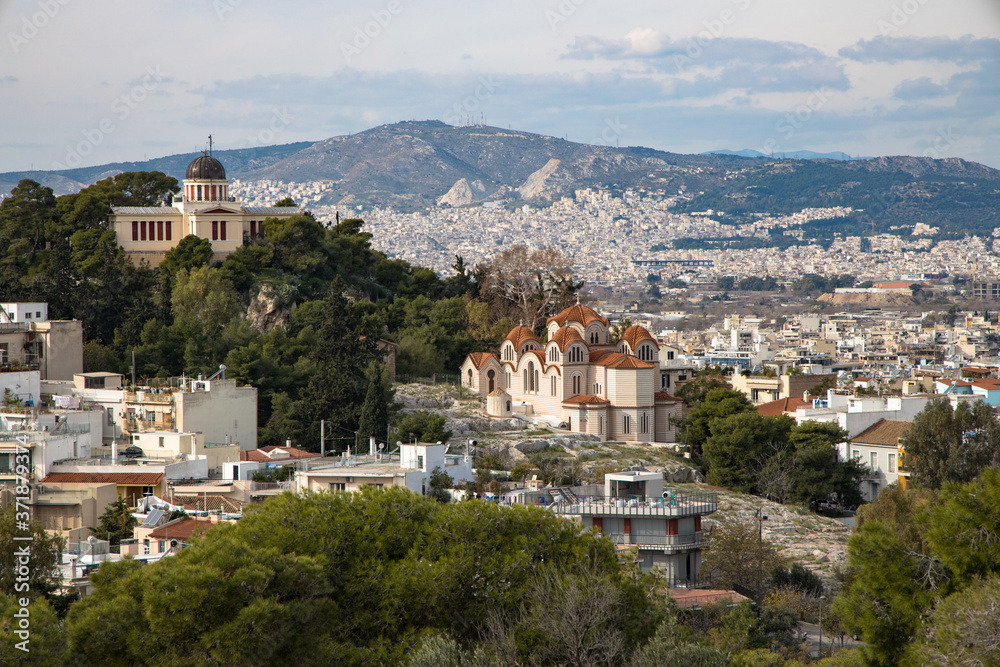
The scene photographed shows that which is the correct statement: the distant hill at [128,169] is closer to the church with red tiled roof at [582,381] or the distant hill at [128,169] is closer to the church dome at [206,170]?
the church dome at [206,170]

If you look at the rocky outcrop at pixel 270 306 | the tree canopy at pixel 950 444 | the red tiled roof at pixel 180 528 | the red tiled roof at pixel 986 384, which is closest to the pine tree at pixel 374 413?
the rocky outcrop at pixel 270 306

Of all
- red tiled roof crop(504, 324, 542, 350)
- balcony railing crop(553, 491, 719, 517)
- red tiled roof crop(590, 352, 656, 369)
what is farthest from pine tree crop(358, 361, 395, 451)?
balcony railing crop(553, 491, 719, 517)

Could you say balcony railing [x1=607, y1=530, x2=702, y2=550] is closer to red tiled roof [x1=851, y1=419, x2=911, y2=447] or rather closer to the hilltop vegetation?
the hilltop vegetation

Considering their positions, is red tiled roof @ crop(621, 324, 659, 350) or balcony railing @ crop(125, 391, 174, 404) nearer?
balcony railing @ crop(125, 391, 174, 404)

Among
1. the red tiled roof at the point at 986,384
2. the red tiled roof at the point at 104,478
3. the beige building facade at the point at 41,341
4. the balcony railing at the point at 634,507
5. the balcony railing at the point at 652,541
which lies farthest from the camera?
the red tiled roof at the point at 986,384

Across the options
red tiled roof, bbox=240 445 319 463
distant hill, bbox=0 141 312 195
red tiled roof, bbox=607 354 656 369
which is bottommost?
red tiled roof, bbox=240 445 319 463

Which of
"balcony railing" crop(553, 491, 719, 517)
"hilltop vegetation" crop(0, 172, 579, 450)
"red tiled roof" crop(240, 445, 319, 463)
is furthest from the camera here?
"hilltop vegetation" crop(0, 172, 579, 450)
